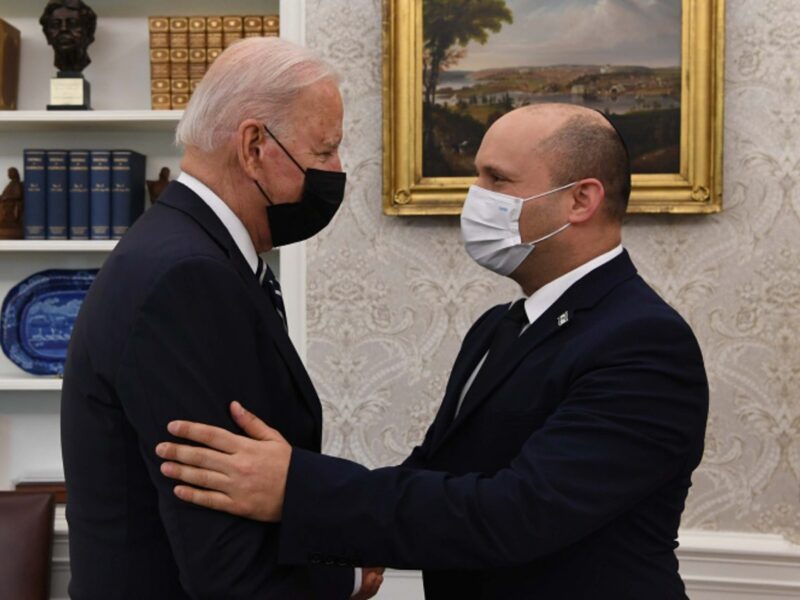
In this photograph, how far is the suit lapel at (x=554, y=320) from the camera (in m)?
1.75

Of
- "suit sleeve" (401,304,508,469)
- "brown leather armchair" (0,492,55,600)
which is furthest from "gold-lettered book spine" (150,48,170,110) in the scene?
"suit sleeve" (401,304,508,469)

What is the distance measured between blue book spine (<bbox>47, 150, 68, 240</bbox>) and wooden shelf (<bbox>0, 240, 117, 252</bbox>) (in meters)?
0.06

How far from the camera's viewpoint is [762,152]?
284 cm

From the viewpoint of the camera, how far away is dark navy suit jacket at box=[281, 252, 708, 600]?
1.56 meters

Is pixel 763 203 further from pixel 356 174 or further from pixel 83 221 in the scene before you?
pixel 83 221

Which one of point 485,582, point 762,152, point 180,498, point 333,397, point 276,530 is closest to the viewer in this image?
point 180,498

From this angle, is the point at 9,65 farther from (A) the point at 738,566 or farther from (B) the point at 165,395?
(A) the point at 738,566

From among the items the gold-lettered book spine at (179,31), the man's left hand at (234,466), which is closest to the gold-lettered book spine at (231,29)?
the gold-lettered book spine at (179,31)

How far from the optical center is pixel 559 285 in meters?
1.83

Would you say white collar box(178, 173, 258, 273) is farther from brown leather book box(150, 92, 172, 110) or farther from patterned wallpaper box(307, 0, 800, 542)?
brown leather book box(150, 92, 172, 110)

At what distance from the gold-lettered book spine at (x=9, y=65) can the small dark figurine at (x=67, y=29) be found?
5.9 inches

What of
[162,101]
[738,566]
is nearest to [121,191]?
[162,101]

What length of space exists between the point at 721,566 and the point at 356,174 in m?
1.58

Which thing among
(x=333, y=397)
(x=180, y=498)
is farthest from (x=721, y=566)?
(x=180, y=498)
